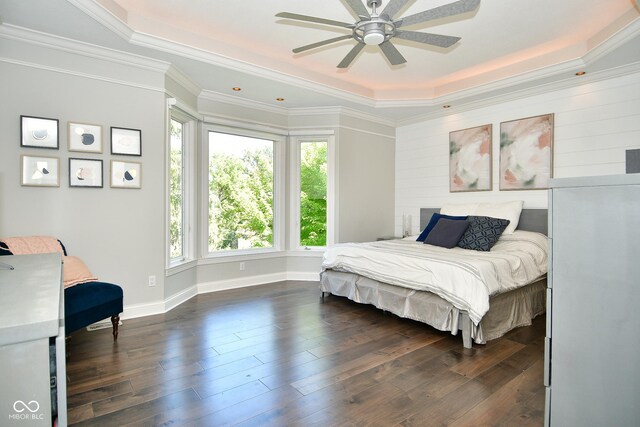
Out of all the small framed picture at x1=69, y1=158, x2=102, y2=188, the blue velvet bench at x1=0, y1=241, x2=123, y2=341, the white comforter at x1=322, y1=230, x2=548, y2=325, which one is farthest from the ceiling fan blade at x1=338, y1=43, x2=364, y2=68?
the blue velvet bench at x1=0, y1=241, x2=123, y2=341

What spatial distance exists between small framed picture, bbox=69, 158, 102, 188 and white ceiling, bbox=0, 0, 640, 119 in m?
1.10

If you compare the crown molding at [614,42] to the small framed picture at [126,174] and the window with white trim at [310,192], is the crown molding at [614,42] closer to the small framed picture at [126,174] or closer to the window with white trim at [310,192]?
the window with white trim at [310,192]

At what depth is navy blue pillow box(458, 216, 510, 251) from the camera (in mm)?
3703

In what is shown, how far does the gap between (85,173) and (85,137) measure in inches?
13.3

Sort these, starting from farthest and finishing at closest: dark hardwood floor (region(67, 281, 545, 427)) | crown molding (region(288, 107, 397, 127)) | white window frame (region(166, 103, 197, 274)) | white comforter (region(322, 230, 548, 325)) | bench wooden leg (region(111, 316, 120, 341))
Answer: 1. crown molding (region(288, 107, 397, 127))
2. white window frame (region(166, 103, 197, 274))
3. bench wooden leg (region(111, 316, 120, 341))
4. white comforter (region(322, 230, 548, 325))
5. dark hardwood floor (region(67, 281, 545, 427))

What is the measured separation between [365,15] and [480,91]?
2.77 meters

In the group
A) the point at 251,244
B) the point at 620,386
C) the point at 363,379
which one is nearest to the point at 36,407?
the point at 620,386

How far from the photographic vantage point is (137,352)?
2.65 metres

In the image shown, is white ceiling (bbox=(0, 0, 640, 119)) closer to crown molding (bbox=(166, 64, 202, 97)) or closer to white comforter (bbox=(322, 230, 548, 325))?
crown molding (bbox=(166, 64, 202, 97))

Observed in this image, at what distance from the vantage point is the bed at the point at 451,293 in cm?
281

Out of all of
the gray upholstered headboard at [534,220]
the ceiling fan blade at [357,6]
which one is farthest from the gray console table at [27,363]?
the gray upholstered headboard at [534,220]

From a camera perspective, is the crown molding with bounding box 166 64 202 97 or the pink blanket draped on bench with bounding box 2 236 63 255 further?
the crown molding with bounding box 166 64 202 97

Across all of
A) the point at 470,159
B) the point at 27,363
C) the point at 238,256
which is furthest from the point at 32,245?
the point at 470,159

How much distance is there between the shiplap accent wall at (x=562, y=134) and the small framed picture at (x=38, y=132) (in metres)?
4.79
